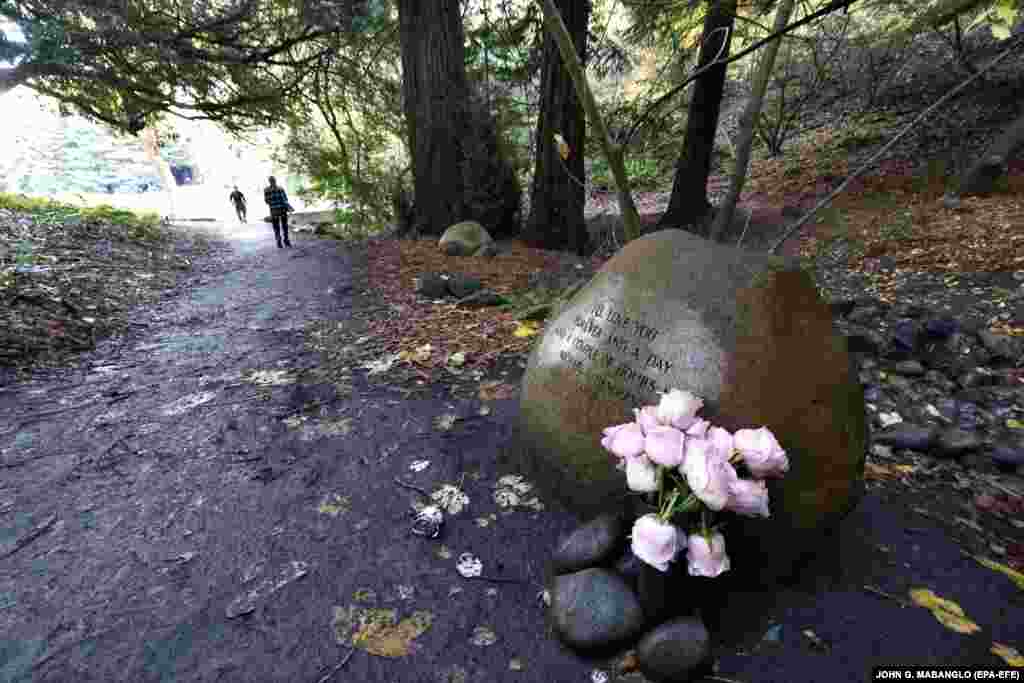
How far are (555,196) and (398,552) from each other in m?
5.62

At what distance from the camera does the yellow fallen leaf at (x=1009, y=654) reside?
1479 mm

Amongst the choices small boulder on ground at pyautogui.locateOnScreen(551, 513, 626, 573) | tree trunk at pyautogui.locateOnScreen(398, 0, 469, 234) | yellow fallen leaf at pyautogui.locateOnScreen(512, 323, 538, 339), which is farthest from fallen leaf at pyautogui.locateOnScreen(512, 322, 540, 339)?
tree trunk at pyautogui.locateOnScreen(398, 0, 469, 234)

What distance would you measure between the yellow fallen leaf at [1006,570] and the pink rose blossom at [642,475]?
150 centimetres

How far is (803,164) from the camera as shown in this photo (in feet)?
34.5

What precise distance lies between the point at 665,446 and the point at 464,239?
5.56 metres

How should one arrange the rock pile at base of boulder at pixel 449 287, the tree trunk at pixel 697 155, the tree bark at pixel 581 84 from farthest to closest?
the tree trunk at pixel 697 155 → the rock pile at base of boulder at pixel 449 287 → the tree bark at pixel 581 84

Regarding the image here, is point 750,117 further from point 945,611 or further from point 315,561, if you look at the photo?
point 315,561

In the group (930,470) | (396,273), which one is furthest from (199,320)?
(930,470)

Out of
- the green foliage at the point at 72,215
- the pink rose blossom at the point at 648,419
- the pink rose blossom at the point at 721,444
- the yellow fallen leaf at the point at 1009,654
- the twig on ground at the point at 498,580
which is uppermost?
the green foliage at the point at 72,215

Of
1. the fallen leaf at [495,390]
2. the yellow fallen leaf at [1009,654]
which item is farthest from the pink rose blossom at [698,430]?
the fallen leaf at [495,390]

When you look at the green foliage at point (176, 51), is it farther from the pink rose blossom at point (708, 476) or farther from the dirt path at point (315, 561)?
the pink rose blossom at point (708, 476)

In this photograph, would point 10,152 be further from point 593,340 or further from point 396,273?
point 593,340

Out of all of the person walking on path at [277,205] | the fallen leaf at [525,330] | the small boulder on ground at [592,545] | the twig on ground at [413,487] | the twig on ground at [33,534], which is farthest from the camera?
the person walking on path at [277,205]

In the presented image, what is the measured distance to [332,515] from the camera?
2.27m
